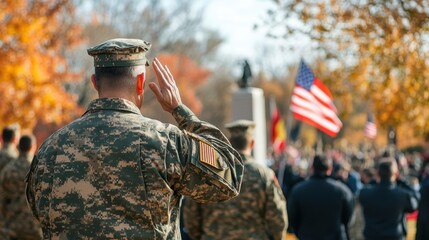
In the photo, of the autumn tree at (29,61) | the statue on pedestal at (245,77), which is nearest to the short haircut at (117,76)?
the statue on pedestal at (245,77)

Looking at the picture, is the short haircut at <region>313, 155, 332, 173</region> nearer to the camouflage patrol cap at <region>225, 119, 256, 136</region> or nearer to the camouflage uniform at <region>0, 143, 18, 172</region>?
the camouflage patrol cap at <region>225, 119, 256, 136</region>

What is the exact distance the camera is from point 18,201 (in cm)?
1029

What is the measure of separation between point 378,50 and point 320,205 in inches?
211

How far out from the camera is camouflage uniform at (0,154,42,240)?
1020cm

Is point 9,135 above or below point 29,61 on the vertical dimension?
below

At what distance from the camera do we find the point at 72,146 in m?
4.21

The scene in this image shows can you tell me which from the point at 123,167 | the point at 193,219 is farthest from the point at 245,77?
the point at 123,167

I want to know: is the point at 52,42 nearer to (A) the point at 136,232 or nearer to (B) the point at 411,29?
(B) the point at 411,29

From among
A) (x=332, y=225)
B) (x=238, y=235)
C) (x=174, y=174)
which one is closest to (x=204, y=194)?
(x=174, y=174)

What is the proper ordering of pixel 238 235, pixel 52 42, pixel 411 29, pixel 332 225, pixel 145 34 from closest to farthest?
pixel 238 235 → pixel 332 225 → pixel 411 29 → pixel 52 42 → pixel 145 34

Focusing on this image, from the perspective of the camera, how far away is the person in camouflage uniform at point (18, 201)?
10.2 metres

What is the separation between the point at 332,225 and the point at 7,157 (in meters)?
4.37

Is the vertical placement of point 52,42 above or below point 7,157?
above

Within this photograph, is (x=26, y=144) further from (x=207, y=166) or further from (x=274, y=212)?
(x=207, y=166)
